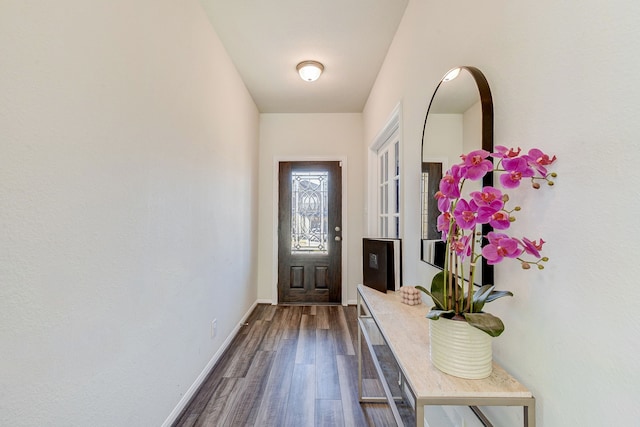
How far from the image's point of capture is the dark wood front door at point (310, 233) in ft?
12.4

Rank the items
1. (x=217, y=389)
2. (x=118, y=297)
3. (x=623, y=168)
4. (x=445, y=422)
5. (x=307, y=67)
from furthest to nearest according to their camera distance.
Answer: (x=307, y=67) → (x=217, y=389) → (x=445, y=422) → (x=118, y=297) → (x=623, y=168)

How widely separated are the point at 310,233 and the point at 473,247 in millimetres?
3059

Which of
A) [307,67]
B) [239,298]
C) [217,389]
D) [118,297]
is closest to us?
[118,297]

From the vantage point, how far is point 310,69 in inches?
104

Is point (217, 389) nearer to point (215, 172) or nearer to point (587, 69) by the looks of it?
point (215, 172)

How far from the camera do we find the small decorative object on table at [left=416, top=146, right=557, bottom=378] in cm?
71

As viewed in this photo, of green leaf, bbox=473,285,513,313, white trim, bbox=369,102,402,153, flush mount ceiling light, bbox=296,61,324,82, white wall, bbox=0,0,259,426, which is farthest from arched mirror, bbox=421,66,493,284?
flush mount ceiling light, bbox=296,61,324,82

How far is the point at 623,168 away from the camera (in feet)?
1.84

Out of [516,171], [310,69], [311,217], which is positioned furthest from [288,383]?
[310,69]

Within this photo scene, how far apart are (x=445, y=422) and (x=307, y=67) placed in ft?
9.05

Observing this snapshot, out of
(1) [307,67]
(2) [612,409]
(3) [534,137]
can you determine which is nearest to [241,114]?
(1) [307,67]

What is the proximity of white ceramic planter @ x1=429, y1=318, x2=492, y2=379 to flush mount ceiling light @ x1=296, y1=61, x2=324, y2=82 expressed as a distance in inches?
98.1

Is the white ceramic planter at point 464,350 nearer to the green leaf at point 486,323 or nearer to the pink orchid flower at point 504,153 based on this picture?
the green leaf at point 486,323

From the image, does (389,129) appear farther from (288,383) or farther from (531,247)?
(288,383)
